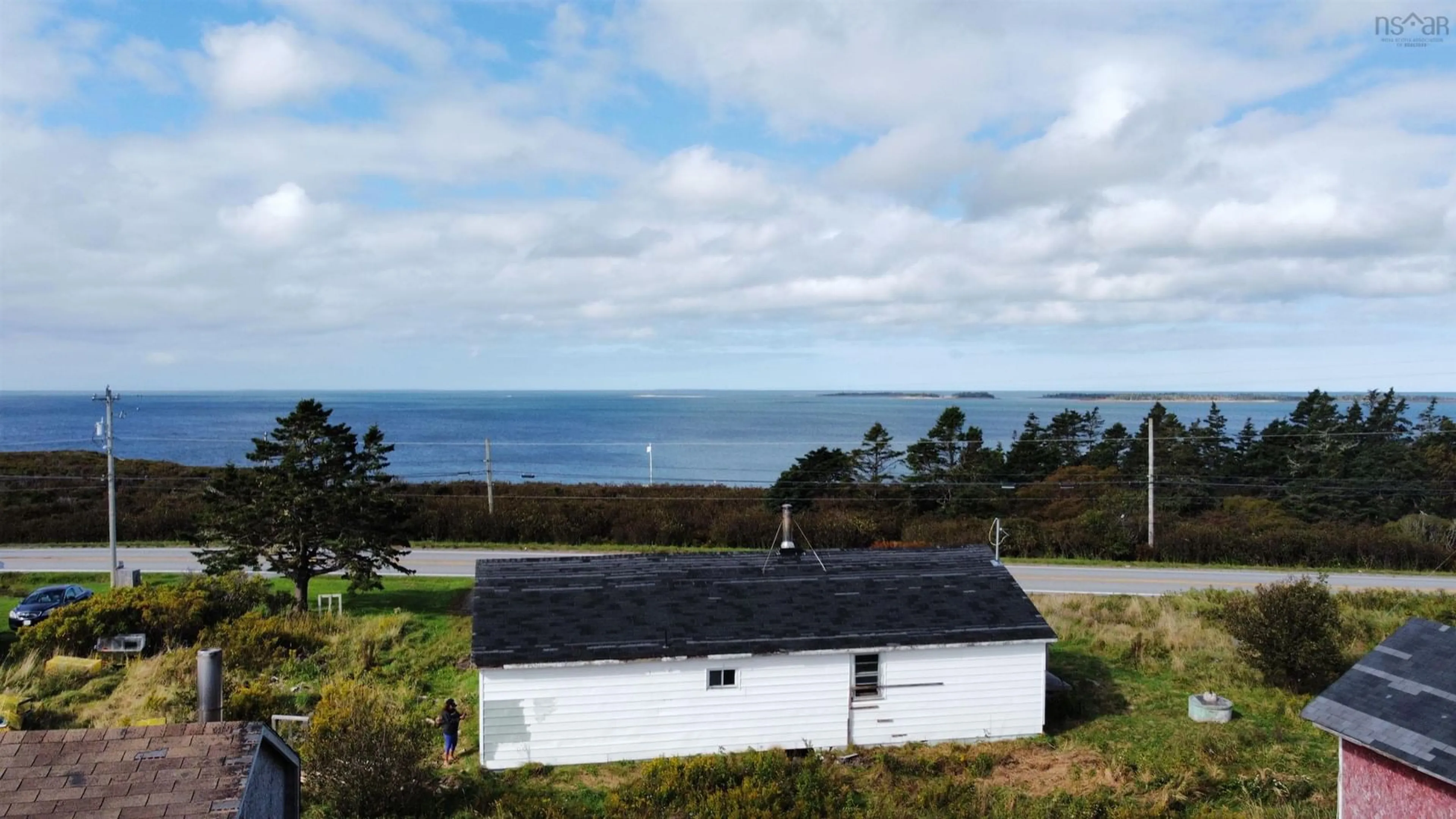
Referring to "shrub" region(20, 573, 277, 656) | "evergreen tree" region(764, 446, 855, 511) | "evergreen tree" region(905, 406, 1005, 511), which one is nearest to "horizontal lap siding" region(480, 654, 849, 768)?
"shrub" region(20, 573, 277, 656)

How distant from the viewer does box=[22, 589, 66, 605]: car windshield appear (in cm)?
2522

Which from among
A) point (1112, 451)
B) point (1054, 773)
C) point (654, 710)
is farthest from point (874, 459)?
point (654, 710)

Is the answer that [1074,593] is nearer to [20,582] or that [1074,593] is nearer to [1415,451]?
[20,582]

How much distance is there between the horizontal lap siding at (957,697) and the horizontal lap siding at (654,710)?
853 mm

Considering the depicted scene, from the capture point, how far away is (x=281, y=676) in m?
20.8

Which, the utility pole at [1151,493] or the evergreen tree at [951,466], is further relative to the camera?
the evergreen tree at [951,466]

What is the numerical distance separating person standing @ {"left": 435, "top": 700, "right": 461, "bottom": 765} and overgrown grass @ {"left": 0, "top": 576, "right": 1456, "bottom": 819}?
340mm

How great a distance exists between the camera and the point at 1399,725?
11.5 m

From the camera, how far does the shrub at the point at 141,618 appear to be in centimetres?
2198

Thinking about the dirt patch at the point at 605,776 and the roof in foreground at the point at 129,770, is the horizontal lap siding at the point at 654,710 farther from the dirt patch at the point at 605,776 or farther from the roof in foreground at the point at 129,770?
the roof in foreground at the point at 129,770

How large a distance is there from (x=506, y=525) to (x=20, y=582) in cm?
1719

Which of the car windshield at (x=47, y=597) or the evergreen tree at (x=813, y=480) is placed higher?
the evergreen tree at (x=813, y=480)

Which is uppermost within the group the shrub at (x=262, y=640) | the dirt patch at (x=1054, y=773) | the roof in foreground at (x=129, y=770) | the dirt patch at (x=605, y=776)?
the roof in foreground at (x=129, y=770)

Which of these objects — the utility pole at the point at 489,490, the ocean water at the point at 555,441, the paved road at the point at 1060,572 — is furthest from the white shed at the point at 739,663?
the ocean water at the point at 555,441
